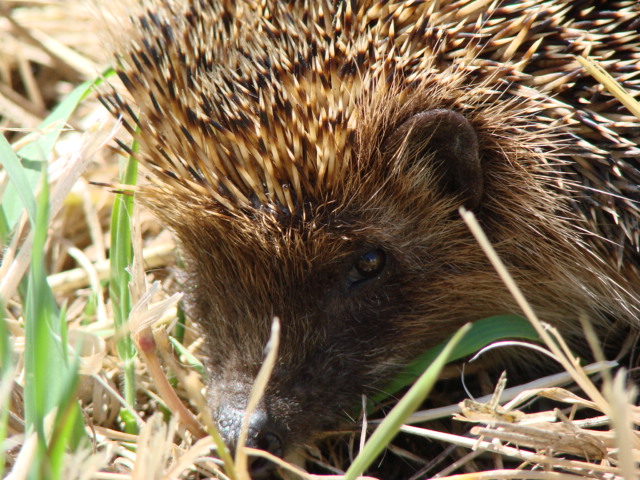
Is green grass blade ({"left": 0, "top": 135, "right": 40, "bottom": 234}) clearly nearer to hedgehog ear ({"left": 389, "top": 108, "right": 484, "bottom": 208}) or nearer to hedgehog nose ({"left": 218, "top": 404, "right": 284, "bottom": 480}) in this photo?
hedgehog nose ({"left": 218, "top": 404, "right": 284, "bottom": 480})

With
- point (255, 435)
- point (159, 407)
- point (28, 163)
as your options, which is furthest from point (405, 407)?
point (28, 163)

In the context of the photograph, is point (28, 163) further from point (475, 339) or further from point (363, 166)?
point (475, 339)

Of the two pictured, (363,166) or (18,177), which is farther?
(363,166)

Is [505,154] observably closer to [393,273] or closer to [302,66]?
[393,273]

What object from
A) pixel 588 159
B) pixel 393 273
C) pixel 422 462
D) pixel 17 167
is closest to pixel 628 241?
pixel 588 159

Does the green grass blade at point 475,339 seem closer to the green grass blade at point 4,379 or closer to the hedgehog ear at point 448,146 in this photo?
the hedgehog ear at point 448,146

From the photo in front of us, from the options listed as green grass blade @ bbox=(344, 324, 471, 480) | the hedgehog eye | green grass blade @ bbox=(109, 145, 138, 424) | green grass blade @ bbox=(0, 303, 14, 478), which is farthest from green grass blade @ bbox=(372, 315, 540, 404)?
green grass blade @ bbox=(0, 303, 14, 478)
